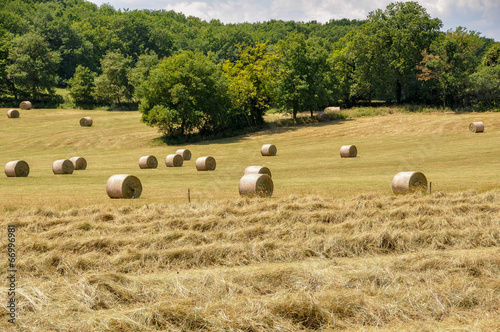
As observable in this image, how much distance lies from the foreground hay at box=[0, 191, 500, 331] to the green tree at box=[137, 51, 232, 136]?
146 ft

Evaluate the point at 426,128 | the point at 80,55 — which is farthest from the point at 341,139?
the point at 80,55

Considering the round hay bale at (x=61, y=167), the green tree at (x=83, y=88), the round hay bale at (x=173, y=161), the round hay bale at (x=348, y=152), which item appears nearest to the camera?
the round hay bale at (x=61, y=167)

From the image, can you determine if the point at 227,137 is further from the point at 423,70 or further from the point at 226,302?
the point at 226,302

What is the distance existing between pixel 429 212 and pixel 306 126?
52986 millimetres

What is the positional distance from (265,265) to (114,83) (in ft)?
278

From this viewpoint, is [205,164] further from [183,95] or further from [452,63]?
[452,63]

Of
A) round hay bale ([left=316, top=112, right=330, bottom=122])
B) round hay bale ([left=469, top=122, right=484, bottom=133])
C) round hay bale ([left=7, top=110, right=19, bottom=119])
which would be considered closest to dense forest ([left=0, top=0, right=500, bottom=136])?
round hay bale ([left=316, top=112, right=330, bottom=122])

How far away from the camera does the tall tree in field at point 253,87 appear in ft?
230

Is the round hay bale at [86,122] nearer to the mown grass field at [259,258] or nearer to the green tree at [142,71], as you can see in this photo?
the green tree at [142,71]

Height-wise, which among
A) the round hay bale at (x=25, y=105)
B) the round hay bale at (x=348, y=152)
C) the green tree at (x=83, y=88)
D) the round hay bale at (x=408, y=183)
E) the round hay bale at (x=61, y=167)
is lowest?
the round hay bale at (x=348, y=152)

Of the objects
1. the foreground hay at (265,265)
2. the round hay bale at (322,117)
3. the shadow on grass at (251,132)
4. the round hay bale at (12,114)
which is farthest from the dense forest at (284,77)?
the foreground hay at (265,265)

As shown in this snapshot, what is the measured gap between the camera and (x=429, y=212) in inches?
637

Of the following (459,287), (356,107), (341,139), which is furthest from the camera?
(356,107)

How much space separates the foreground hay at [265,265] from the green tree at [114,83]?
76356 mm
